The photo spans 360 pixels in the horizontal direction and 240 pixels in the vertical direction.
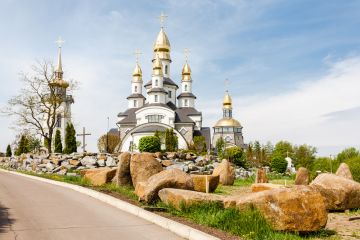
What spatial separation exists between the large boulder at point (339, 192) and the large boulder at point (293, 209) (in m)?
3.75

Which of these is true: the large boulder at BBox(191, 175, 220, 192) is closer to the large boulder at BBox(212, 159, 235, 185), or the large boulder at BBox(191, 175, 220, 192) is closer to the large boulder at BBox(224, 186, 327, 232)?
the large boulder at BBox(212, 159, 235, 185)

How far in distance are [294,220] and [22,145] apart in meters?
48.2

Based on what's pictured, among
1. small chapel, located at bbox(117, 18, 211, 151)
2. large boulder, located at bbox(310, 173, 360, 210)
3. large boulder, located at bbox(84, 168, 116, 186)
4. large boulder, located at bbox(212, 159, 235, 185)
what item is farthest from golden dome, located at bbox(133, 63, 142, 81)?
large boulder, located at bbox(310, 173, 360, 210)

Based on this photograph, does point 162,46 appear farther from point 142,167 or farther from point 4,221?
point 4,221

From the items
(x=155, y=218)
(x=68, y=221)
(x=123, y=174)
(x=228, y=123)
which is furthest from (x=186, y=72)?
(x=68, y=221)

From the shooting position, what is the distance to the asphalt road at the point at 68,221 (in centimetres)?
715

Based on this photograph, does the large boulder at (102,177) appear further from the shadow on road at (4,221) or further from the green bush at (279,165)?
the green bush at (279,165)

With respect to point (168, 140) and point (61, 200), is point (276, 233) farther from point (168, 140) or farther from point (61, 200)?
point (168, 140)

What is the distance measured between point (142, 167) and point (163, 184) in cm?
388

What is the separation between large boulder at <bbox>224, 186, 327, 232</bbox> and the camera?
7438 mm

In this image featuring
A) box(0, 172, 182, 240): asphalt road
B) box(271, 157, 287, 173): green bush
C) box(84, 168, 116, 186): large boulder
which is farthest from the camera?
box(271, 157, 287, 173): green bush

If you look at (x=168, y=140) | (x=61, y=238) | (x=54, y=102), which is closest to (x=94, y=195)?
(x=61, y=238)

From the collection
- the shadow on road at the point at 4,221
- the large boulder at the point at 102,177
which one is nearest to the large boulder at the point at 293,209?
the shadow on road at the point at 4,221

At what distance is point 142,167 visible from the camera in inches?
569
